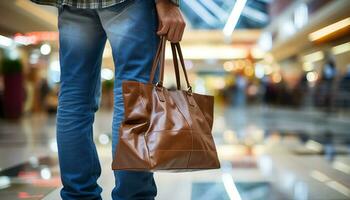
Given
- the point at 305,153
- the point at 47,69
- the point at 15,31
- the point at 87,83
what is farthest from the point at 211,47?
the point at 87,83

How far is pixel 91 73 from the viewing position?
5.00ft

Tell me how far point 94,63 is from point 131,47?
0.23 metres

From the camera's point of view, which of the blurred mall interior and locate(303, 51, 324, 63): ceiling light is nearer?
the blurred mall interior

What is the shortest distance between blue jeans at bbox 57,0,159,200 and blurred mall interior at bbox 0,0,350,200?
1.56ft

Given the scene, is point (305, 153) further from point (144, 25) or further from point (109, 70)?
point (109, 70)

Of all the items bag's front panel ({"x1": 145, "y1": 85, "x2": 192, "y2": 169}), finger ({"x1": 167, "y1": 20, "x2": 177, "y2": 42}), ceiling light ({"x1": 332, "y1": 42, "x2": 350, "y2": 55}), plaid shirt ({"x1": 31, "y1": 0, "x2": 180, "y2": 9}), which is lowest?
bag's front panel ({"x1": 145, "y1": 85, "x2": 192, "y2": 169})

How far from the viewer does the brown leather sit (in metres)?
1.23

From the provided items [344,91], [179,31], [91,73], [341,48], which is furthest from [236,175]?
[341,48]

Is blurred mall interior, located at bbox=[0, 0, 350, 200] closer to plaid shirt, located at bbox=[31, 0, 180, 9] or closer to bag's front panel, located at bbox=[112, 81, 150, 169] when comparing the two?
bag's front panel, located at bbox=[112, 81, 150, 169]

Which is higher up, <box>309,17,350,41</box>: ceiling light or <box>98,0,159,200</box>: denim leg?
<box>309,17,350,41</box>: ceiling light

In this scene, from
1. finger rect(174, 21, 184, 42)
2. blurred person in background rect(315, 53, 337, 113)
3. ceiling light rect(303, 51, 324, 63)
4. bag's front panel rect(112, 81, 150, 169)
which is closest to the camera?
bag's front panel rect(112, 81, 150, 169)

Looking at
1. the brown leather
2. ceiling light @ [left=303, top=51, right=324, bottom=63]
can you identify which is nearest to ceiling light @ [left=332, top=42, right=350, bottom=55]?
ceiling light @ [left=303, top=51, right=324, bottom=63]

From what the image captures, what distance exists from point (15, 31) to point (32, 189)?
1129 cm

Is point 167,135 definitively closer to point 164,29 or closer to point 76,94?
point 164,29
